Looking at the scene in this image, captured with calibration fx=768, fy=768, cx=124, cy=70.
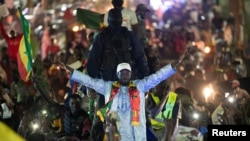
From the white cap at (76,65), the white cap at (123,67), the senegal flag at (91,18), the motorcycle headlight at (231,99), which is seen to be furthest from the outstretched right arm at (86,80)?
the senegal flag at (91,18)

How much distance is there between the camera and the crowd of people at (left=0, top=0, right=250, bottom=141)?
9.77 metres

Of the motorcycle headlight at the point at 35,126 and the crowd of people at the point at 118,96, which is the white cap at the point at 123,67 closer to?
the crowd of people at the point at 118,96

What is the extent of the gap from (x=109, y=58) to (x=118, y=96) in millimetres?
757

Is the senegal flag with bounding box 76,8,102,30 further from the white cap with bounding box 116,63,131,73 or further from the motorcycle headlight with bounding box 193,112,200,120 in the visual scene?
the white cap with bounding box 116,63,131,73

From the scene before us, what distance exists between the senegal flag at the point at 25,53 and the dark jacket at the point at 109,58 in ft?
7.83

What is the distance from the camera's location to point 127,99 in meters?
9.74

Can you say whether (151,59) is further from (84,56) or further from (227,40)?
(227,40)

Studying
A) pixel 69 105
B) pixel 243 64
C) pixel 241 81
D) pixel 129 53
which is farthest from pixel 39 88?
pixel 243 64

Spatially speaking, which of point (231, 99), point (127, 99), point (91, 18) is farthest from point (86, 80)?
point (91, 18)

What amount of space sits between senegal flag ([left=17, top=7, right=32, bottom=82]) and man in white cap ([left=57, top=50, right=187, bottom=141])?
291cm

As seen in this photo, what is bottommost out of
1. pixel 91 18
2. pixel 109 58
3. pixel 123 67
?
pixel 123 67

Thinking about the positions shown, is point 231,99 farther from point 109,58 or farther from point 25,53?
point 25,53

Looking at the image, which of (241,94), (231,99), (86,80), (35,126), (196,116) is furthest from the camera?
(241,94)

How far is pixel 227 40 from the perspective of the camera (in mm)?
22219
